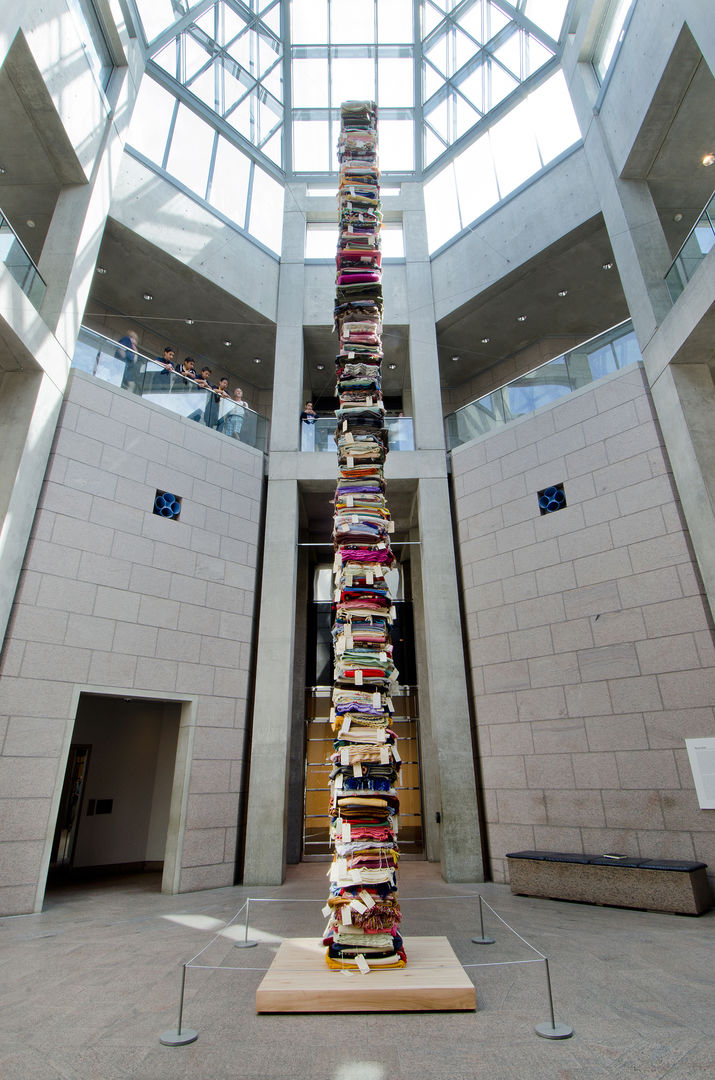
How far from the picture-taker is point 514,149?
14.7m

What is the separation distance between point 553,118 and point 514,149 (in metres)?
1.14

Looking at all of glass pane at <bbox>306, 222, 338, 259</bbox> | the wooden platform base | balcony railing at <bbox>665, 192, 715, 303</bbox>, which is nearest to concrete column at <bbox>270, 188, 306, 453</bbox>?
glass pane at <bbox>306, 222, 338, 259</bbox>

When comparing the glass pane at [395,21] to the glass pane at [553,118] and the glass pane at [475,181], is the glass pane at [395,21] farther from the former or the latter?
the glass pane at [553,118]

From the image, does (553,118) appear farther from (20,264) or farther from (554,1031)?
(554,1031)

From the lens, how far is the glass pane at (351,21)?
661 inches

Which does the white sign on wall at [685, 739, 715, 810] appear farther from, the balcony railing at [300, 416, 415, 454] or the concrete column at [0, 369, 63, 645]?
the concrete column at [0, 369, 63, 645]

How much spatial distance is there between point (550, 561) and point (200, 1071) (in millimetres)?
8943

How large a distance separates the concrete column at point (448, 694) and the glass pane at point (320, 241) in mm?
7842

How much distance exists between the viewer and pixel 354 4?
55.0ft

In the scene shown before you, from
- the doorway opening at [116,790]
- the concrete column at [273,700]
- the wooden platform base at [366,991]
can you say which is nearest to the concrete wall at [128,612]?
the concrete column at [273,700]

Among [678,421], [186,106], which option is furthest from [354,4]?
[678,421]

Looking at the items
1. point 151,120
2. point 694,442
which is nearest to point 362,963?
point 694,442

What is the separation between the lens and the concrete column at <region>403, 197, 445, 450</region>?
Result: 1334cm

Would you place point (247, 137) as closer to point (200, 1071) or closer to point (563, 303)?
point (563, 303)
